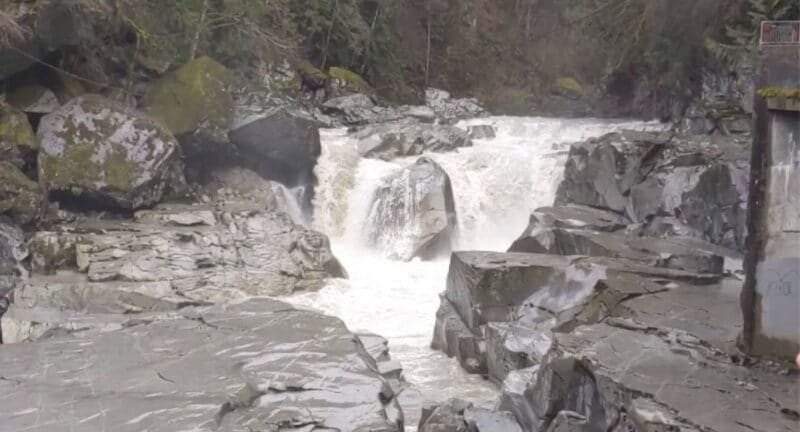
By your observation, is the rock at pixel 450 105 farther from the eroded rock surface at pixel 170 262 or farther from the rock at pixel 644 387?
the rock at pixel 644 387

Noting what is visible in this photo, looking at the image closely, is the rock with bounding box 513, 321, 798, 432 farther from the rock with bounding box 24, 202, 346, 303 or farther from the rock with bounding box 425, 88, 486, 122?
the rock with bounding box 425, 88, 486, 122

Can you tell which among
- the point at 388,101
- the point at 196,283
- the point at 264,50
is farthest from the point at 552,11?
the point at 196,283

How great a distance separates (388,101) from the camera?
22297 millimetres

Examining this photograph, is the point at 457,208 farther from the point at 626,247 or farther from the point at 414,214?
the point at 626,247

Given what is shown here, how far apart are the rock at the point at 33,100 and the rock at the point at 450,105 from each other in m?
11.3

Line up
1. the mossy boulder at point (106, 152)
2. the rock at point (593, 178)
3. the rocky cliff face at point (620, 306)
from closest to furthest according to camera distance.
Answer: the rocky cliff face at point (620, 306)
the mossy boulder at point (106, 152)
the rock at point (593, 178)

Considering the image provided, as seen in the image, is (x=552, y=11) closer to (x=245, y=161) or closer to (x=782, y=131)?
(x=245, y=161)

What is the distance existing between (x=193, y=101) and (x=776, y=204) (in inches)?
437

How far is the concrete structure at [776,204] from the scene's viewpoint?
18.3 feet

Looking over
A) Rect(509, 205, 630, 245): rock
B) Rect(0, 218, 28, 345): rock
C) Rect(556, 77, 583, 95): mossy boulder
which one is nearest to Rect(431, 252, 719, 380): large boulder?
Rect(509, 205, 630, 245): rock

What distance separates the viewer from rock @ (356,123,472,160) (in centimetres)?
1609

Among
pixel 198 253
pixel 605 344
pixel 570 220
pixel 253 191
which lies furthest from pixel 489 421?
pixel 253 191

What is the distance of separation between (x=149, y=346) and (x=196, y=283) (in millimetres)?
4308

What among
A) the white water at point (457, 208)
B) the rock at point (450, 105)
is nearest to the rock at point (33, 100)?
the white water at point (457, 208)
